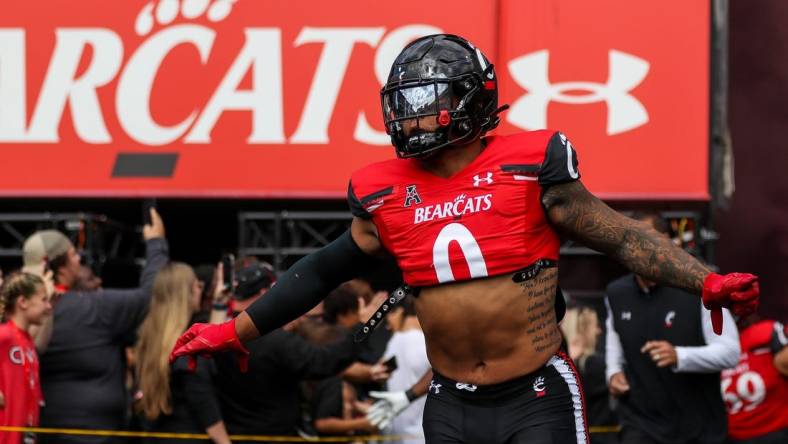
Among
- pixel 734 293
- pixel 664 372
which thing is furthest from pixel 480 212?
pixel 664 372

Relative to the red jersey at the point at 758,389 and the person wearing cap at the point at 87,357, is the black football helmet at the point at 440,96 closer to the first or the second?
the person wearing cap at the point at 87,357

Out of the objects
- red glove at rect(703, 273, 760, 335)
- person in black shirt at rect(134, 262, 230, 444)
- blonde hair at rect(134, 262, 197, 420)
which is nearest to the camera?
red glove at rect(703, 273, 760, 335)

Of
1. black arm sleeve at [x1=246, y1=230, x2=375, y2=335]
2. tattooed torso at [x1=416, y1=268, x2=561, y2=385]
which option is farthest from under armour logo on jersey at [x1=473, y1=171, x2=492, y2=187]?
black arm sleeve at [x1=246, y1=230, x2=375, y2=335]

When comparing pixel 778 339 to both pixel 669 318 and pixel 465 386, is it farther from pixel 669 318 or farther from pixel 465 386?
pixel 465 386

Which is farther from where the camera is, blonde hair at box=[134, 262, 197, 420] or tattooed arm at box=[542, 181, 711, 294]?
blonde hair at box=[134, 262, 197, 420]

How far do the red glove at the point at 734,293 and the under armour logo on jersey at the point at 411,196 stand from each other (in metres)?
1.02

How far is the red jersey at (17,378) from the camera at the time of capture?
709 cm

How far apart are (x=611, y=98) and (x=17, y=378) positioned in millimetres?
5474

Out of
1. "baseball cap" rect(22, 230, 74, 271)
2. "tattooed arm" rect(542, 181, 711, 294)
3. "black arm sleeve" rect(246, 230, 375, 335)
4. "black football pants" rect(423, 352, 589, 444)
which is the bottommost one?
"baseball cap" rect(22, 230, 74, 271)

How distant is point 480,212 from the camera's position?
15.3ft

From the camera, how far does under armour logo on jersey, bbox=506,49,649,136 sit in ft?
35.6

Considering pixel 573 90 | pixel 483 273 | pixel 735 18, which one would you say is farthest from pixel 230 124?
pixel 483 273

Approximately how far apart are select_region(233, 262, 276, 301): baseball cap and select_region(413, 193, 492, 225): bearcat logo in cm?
273

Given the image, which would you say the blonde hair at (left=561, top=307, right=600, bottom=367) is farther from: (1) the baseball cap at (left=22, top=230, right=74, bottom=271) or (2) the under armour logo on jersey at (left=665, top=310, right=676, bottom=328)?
(1) the baseball cap at (left=22, top=230, right=74, bottom=271)
